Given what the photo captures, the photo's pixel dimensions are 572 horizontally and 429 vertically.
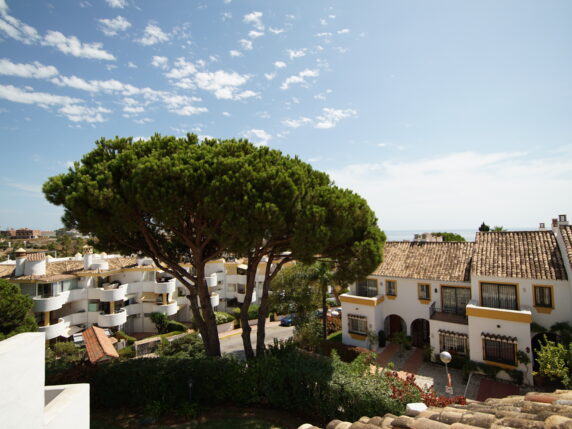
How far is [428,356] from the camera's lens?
19641 mm

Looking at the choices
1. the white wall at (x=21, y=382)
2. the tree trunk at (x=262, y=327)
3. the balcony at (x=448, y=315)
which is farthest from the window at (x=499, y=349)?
the white wall at (x=21, y=382)

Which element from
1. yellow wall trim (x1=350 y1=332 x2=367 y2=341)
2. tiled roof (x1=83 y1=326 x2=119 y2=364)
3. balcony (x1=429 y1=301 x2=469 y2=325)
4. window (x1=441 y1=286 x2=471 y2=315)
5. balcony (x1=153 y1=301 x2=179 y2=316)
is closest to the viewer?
tiled roof (x1=83 y1=326 x2=119 y2=364)

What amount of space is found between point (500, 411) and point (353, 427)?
2.33 metres

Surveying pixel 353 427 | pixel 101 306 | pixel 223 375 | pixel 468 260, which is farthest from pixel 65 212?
pixel 468 260

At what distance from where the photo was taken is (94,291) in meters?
28.3

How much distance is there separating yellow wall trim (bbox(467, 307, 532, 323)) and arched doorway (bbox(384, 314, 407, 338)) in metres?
6.90

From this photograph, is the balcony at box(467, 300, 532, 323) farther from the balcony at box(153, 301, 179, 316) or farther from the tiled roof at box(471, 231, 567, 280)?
the balcony at box(153, 301, 179, 316)

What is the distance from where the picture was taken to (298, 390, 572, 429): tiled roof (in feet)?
13.2

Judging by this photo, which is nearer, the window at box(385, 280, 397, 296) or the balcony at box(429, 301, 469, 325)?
the balcony at box(429, 301, 469, 325)

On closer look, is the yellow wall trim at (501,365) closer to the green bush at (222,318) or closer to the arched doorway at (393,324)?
the arched doorway at (393,324)

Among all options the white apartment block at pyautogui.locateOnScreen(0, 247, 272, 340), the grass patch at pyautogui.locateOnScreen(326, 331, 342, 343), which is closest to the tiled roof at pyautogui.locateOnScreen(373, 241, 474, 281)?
the grass patch at pyautogui.locateOnScreen(326, 331, 342, 343)

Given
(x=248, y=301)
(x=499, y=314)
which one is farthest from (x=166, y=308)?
(x=499, y=314)

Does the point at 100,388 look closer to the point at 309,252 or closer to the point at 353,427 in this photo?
the point at 309,252

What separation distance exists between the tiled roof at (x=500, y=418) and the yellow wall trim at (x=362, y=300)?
16.1 m
